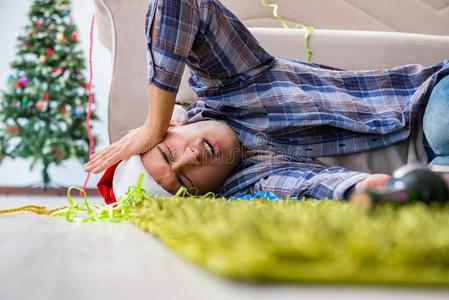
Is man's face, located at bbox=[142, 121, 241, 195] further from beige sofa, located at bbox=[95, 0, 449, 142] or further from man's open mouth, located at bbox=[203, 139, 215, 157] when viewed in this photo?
beige sofa, located at bbox=[95, 0, 449, 142]

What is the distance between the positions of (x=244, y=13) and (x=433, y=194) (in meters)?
1.67

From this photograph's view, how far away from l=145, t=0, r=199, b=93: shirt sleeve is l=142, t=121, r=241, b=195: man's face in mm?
130

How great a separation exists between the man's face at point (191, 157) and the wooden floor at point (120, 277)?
2.14ft

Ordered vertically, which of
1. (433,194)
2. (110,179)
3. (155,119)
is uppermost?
(433,194)

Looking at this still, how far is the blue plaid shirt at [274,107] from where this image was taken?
4.99 feet

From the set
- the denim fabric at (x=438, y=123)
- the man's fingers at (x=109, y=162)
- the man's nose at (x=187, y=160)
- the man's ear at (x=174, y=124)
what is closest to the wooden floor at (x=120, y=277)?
the man's nose at (x=187, y=160)

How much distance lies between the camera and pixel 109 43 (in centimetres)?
221

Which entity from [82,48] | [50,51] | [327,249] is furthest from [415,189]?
[82,48]

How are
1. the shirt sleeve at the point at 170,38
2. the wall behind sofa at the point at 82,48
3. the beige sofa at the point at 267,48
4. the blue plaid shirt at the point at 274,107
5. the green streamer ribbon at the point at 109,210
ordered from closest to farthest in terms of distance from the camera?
the green streamer ribbon at the point at 109,210, the shirt sleeve at the point at 170,38, the blue plaid shirt at the point at 274,107, the beige sofa at the point at 267,48, the wall behind sofa at the point at 82,48

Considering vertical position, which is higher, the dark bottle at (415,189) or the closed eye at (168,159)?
the dark bottle at (415,189)

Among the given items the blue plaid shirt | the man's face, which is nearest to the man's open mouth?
the man's face

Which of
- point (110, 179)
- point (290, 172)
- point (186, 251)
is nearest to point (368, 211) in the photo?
point (186, 251)

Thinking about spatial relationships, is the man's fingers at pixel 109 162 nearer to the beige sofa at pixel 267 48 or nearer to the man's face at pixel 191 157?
the man's face at pixel 191 157

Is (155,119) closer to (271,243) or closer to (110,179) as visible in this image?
(110,179)
